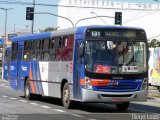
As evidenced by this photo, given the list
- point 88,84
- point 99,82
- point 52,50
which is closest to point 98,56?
point 99,82

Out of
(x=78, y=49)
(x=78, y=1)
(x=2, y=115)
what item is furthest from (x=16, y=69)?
(x=78, y=1)

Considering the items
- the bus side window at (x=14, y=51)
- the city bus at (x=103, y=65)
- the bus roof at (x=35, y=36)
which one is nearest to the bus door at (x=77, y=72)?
the city bus at (x=103, y=65)

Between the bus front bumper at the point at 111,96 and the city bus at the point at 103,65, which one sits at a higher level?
the city bus at the point at 103,65

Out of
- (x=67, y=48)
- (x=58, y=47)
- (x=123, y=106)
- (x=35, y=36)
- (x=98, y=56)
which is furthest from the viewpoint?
(x=35, y=36)

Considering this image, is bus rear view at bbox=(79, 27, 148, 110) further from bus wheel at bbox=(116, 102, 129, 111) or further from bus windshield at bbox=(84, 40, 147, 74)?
bus wheel at bbox=(116, 102, 129, 111)

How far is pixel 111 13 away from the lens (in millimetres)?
159250

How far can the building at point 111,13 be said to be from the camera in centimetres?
15225

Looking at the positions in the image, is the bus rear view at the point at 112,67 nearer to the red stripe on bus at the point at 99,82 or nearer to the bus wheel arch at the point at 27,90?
the red stripe on bus at the point at 99,82

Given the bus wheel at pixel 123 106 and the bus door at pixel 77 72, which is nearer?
A: the bus door at pixel 77 72

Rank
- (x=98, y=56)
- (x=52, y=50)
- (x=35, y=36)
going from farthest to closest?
(x=35, y=36) < (x=52, y=50) < (x=98, y=56)

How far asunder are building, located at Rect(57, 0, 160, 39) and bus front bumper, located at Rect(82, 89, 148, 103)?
131 metres

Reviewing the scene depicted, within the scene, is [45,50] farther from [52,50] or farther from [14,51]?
[14,51]

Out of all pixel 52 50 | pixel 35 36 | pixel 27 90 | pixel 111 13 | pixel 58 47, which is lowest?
pixel 27 90

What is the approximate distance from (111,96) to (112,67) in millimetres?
997
